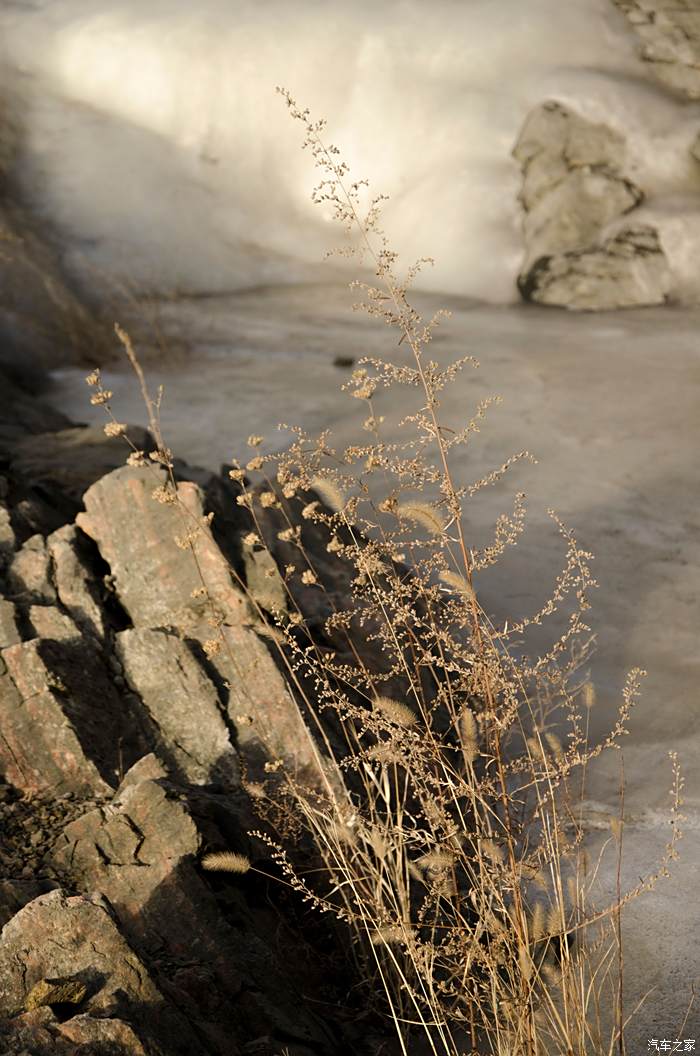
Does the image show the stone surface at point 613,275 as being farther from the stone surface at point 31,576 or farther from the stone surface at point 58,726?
the stone surface at point 58,726

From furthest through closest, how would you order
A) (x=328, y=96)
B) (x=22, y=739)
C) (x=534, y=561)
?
(x=328, y=96), (x=534, y=561), (x=22, y=739)

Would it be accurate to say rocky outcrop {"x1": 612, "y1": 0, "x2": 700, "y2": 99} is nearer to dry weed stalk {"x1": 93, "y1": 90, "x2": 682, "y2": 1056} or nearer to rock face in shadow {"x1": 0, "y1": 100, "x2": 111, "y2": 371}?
rock face in shadow {"x1": 0, "y1": 100, "x2": 111, "y2": 371}

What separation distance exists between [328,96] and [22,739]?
822 centimetres

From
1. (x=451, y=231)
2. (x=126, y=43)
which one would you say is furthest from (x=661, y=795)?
(x=126, y=43)

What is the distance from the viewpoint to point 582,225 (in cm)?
846

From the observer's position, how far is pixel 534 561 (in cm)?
496

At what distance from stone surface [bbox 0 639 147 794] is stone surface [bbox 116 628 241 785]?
9cm

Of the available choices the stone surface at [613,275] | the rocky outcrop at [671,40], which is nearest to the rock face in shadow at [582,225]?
the stone surface at [613,275]

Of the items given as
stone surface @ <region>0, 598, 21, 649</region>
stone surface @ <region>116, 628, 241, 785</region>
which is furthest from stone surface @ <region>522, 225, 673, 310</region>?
stone surface @ <region>0, 598, 21, 649</region>

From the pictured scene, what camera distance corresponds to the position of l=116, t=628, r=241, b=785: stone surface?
122 inches

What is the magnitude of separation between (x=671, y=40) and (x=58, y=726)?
8.00 meters

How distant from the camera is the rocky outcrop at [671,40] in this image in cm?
894

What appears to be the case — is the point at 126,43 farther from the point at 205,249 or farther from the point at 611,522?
the point at 611,522

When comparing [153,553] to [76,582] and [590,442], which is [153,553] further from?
[590,442]
